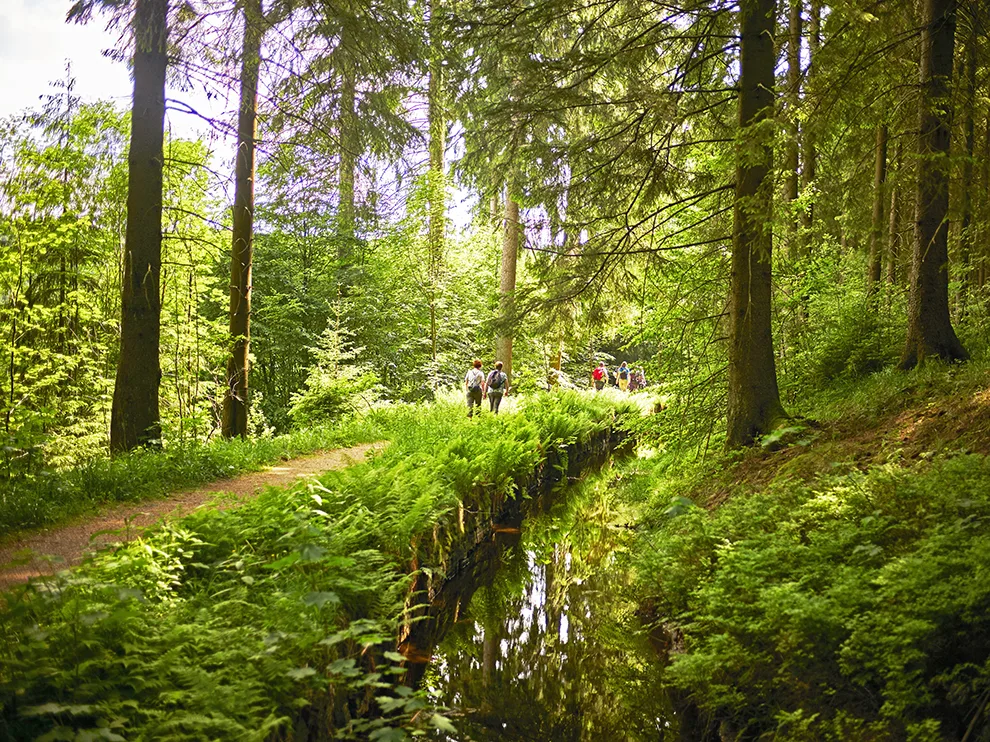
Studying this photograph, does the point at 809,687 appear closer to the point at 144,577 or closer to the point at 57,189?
the point at 144,577

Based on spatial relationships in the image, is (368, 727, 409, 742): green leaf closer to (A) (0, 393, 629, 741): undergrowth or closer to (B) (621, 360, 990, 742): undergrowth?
(A) (0, 393, 629, 741): undergrowth

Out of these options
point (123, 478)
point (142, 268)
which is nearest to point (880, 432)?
point (123, 478)

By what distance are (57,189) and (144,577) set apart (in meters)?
13.0

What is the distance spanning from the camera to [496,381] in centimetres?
1524

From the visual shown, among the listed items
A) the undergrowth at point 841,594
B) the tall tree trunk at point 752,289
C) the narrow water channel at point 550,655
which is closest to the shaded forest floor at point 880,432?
the undergrowth at point 841,594

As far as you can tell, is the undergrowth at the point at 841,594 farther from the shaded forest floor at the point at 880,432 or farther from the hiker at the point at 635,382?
the hiker at the point at 635,382

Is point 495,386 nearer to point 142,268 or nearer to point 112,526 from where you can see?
point 142,268

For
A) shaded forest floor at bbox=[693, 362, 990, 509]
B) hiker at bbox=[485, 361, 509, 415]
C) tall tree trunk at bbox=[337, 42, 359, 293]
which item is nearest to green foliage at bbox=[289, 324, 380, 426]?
hiker at bbox=[485, 361, 509, 415]

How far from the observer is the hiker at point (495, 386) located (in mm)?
15250

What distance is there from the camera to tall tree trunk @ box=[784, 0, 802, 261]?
22.3 ft

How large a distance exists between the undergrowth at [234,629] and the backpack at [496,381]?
8334 mm

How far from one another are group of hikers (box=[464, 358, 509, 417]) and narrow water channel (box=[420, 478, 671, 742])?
6.08m

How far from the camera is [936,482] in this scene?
4855mm

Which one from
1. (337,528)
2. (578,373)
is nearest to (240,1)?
(337,528)
